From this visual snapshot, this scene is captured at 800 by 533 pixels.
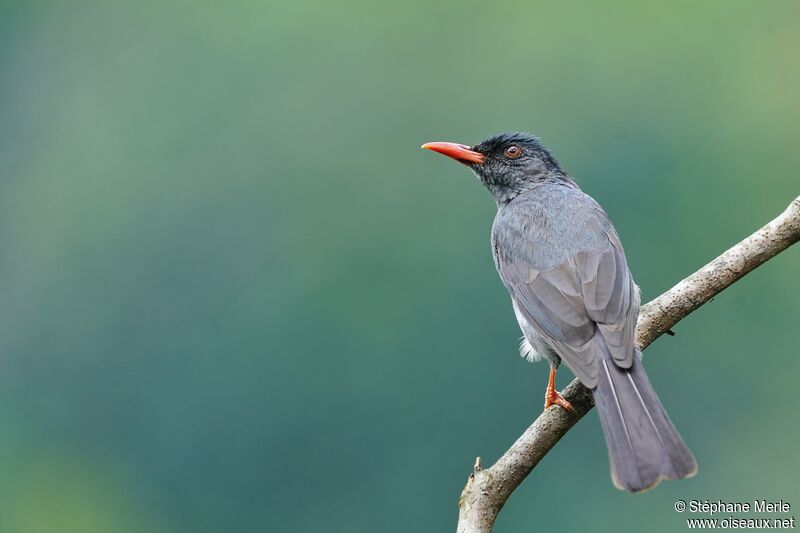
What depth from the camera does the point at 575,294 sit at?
3.75m

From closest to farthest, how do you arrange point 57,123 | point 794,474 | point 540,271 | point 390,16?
point 540,271 → point 794,474 → point 57,123 → point 390,16

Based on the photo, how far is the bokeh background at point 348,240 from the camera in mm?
6504

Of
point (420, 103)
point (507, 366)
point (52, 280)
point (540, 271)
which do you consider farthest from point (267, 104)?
point (540, 271)

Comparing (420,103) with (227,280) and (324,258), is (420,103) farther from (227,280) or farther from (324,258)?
(227,280)

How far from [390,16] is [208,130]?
5.94ft

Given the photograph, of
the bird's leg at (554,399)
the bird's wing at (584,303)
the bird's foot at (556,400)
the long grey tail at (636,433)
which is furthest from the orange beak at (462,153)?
the long grey tail at (636,433)

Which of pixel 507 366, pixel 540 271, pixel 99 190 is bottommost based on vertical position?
pixel 540 271

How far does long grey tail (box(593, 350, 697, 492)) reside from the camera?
2.95 metres

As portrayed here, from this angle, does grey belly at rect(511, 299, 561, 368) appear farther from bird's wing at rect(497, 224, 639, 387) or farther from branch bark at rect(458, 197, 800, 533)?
branch bark at rect(458, 197, 800, 533)

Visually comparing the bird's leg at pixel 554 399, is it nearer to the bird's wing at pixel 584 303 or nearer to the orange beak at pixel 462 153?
the bird's wing at pixel 584 303

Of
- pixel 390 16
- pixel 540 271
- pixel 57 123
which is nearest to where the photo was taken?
pixel 540 271

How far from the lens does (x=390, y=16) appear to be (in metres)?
7.72

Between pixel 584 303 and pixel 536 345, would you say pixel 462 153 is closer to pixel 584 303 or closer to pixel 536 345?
pixel 536 345

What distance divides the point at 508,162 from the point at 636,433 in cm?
208
